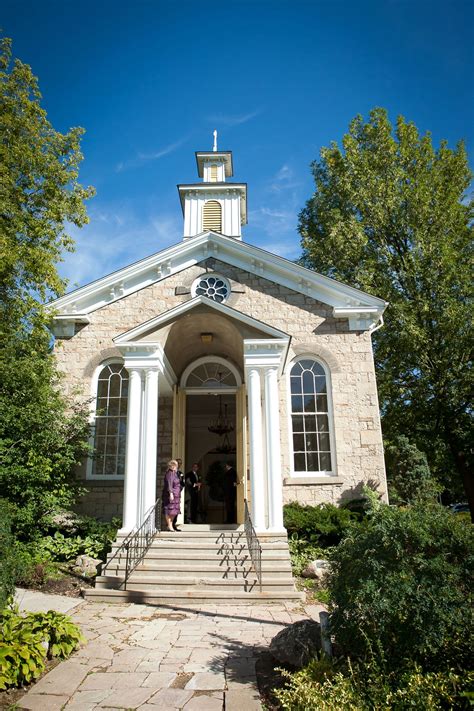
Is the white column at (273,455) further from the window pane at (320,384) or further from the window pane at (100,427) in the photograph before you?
the window pane at (100,427)

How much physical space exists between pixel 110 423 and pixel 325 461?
5643 mm

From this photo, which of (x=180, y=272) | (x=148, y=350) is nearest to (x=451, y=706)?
(x=148, y=350)

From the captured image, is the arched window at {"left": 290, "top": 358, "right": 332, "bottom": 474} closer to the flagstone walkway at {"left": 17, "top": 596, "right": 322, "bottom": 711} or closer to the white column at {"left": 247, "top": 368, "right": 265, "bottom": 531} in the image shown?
the white column at {"left": 247, "top": 368, "right": 265, "bottom": 531}

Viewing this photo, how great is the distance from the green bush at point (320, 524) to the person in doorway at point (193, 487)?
8.51 ft

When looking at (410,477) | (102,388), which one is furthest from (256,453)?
(410,477)

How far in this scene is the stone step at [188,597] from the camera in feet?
26.2

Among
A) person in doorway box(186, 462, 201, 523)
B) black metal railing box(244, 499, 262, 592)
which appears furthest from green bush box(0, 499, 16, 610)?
person in doorway box(186, 462, 201, 523)

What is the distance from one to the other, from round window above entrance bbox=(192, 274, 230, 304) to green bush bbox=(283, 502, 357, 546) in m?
5.98

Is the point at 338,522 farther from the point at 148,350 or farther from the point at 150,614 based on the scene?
the point at 148,350

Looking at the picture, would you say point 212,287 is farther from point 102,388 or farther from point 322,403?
point 322,403

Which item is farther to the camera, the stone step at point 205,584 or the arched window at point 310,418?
the arched window at point 310,418

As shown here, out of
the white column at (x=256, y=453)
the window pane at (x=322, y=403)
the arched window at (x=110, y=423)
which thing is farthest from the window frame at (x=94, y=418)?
the window pane at (x=322, y=403)

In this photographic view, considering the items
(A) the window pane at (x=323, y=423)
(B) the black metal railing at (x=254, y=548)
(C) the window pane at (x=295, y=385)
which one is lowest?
(B) the black metal railing at (x=254, y=548)

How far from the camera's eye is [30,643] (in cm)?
497
